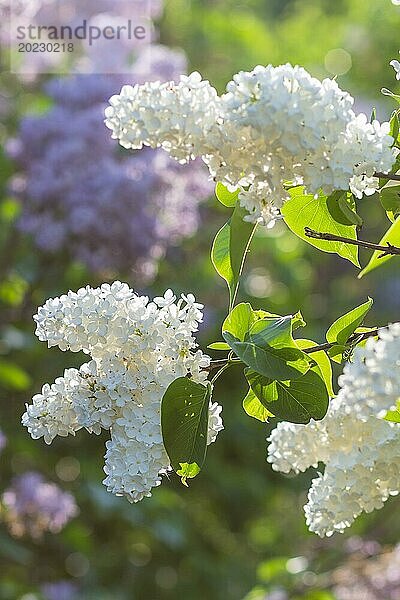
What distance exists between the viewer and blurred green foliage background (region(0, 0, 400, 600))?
1849 millimetres

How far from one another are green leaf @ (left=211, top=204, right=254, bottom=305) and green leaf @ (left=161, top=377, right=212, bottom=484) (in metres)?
0.08

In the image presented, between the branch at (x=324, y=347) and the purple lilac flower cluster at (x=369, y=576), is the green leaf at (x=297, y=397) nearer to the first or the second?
the branch at (x=324, y=347)

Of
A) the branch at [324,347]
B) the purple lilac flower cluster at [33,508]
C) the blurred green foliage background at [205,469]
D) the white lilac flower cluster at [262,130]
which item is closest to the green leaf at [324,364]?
the branch at [324,347]

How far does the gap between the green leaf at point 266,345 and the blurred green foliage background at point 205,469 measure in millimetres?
863

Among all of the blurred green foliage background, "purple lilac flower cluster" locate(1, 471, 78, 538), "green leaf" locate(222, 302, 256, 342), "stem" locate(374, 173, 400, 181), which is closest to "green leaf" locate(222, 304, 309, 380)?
"green leaf" locate(222, 302, 256, 342)

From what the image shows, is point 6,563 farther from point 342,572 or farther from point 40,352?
point 342,572

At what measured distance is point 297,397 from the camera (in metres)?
0.60

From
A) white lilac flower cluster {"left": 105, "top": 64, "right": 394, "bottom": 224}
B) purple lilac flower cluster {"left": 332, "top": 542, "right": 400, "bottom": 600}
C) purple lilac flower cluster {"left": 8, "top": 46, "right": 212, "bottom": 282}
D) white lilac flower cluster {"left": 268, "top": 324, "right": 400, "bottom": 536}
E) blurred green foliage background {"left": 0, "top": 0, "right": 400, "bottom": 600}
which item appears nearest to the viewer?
white lilac flower cluster {"left": 105, "top": 64, "right": 394, "bottom": 224}

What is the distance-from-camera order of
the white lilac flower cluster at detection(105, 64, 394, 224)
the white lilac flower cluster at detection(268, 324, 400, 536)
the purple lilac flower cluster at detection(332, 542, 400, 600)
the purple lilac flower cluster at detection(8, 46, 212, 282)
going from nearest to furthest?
1. the white lilac flower cluster at detection(105, 64, 394, 224)
2. the white lilac flower cluster at detection(268, 324, 400, 536)
3. the purple lilac flower cluster at detection(332, 542, 400, 600)
4. the purple lilac flower cluster at detection(8, 46, 212, 282)

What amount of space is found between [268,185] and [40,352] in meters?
1.41

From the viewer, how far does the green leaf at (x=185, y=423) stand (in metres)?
0.57

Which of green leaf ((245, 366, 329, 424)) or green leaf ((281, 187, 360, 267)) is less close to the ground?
green leaf ((281, 187, 360, 267))

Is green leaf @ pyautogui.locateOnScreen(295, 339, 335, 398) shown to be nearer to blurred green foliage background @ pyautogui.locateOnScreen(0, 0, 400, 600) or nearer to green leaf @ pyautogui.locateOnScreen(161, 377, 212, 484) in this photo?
green leaf @ pyautogui.locateOnScreen(161, 377, 212, 484)

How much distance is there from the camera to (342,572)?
59.7 inches
